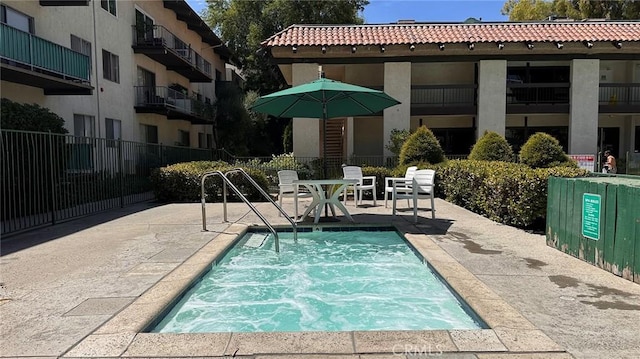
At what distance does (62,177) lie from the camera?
9523mm

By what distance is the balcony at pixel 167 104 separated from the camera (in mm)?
20234

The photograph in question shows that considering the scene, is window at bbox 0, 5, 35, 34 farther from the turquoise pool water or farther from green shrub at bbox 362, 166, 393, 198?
green shrub at bbox 362, 166, 393, 198

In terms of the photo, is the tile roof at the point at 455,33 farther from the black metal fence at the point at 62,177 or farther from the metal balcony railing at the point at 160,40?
the black metal fence at the point at 62,177

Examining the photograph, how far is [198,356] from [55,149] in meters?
8.05

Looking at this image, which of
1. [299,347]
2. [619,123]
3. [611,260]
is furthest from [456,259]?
[619,123]

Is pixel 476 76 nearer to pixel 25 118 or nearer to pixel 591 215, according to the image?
pixel 591 215

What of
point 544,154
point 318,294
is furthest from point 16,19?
point 544,154

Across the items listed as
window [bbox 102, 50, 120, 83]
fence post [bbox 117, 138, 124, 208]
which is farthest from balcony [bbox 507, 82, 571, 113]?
window [bbox 102, 50, 120, 83]

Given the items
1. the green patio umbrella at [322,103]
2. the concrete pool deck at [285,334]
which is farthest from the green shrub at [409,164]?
the concrete pool deck at [285,334]

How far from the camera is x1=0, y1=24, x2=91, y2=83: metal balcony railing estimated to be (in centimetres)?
1084

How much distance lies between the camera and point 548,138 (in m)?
9.89

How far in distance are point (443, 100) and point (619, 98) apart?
→ 27.8 feet

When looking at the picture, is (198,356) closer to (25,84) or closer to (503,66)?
(25,84)

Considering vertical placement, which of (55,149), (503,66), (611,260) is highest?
(503,66)
